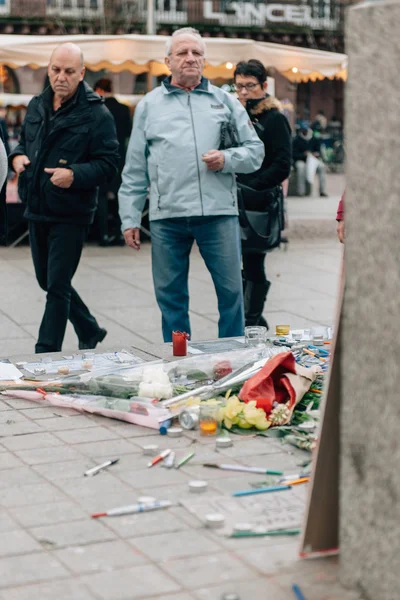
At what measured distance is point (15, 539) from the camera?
3707 millimetres

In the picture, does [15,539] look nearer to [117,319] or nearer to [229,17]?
[117,319]

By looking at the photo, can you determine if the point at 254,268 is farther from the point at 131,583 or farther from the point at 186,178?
the point at 131,583

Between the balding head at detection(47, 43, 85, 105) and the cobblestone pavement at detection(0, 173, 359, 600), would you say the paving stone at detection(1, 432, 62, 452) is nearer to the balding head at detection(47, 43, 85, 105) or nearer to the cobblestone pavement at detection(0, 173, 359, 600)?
the cobblestone pavement at detection(0, 173, 359, 600)

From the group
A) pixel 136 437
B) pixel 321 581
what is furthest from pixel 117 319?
pixel 321 581

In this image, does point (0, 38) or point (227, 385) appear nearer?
point (227, 385)

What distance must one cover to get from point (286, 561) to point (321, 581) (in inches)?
7.1

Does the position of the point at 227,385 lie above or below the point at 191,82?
below

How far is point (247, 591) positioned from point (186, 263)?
3.54 metres

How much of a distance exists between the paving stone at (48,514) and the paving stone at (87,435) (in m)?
0.75

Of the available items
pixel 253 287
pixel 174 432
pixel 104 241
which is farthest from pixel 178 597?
pixel 104 241

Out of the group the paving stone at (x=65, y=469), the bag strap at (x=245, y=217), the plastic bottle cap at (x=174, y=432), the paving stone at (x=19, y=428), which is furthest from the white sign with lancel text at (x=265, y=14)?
the paving stone at (x=65, y=469)

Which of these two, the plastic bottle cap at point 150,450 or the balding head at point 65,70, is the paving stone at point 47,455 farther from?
the balding head at point 65,70

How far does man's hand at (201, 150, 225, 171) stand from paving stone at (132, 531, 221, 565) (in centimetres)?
300

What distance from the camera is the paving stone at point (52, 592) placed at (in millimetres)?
3250
